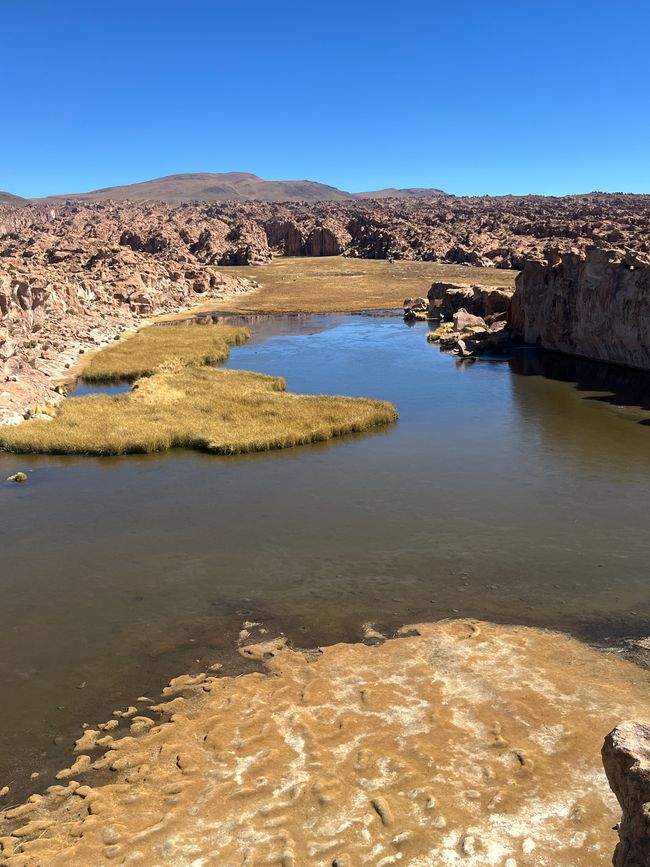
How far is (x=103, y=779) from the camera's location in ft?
31.5

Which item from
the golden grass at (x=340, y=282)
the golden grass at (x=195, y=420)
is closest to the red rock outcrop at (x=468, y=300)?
the golden grass at (x=340, y=282)

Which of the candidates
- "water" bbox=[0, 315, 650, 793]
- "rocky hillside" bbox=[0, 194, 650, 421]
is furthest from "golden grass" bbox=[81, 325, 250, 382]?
"water" bbox=[0, 315, 650, 793]

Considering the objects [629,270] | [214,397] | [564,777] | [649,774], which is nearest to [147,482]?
[214,397]

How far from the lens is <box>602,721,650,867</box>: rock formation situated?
18.1ft

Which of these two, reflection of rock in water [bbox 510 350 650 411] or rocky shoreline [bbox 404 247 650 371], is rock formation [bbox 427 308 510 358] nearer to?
rocky shoreline [bbox 404 247 650 371]

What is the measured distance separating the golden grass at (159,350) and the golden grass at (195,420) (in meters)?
5.49

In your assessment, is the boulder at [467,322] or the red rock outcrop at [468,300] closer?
the boulder at [467,322]

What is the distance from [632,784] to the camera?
5746 millimetres

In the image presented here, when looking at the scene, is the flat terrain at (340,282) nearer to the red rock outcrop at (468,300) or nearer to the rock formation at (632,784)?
the red rock outcrop at (468,300)

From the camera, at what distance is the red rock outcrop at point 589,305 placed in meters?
37.2

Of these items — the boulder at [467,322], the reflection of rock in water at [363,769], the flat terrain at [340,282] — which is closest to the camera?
the reflection of rock in water at [363,769]

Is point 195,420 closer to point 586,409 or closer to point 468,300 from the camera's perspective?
point 586,409

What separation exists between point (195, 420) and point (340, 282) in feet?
234

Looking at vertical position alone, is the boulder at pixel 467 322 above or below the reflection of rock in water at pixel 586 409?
above
